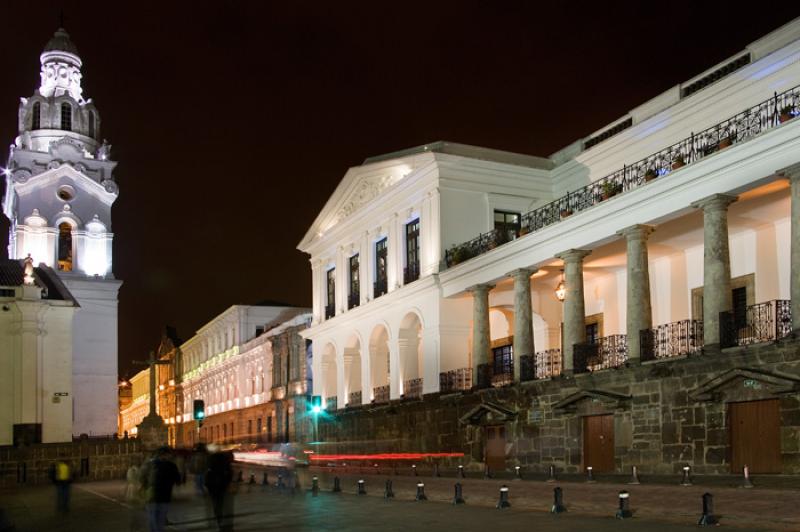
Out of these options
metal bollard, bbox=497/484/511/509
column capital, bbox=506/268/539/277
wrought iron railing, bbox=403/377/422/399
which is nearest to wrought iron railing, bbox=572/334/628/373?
column capital, bbox=506/268/539/277

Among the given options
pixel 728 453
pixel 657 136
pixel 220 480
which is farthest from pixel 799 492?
pixel 657 136

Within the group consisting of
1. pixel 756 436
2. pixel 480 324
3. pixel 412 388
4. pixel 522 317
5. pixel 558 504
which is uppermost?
pixel 522 317

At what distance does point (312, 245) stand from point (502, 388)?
2076 cm

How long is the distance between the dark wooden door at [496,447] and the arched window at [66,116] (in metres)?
48.4

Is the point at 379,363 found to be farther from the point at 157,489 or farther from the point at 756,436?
the point at 157,489

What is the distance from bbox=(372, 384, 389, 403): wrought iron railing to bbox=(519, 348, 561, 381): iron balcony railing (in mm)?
10627

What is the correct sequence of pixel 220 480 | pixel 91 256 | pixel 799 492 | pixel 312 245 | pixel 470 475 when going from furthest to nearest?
1. pixel 91 256
2. pixel 312 245
3. pixel 470 475
4. pixel 799 492
5. pixel 220 480

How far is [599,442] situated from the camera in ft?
Result: 92.6

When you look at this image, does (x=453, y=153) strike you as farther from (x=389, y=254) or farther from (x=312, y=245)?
(x=312, y=245)

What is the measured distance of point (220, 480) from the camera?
15586 mm

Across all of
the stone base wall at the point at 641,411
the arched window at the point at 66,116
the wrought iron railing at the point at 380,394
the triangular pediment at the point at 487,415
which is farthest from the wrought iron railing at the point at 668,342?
the arched window at the point at 66,116

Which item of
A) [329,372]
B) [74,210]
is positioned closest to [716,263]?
[329,372]

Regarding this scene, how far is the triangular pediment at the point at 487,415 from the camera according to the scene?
105 ft

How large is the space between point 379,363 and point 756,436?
24.6 m
